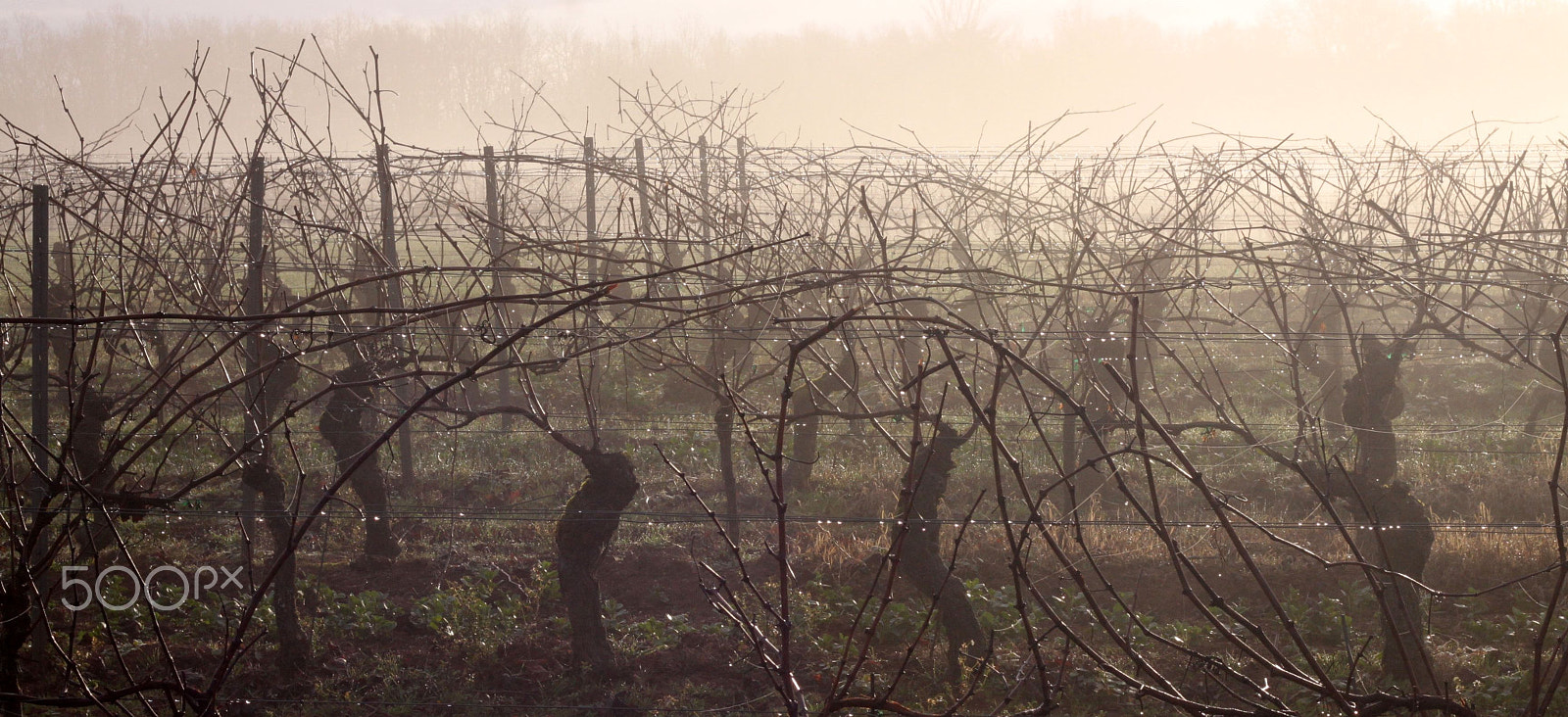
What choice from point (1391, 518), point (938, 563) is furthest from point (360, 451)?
point (1391, 518)

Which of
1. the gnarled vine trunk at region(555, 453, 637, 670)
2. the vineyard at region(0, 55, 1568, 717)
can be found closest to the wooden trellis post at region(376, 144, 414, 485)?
the vineyard at region(0, 55, 1568, 717)

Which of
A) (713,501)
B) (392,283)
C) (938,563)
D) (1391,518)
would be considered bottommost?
A: (713,501)

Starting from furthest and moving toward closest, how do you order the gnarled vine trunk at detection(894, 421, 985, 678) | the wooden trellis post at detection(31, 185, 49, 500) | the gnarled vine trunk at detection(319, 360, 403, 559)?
the gnarled vine trunk at detection(319, 360, 403, 559)
the gnarled vine trunk at detection(894, 421, 985, 678)
the wooden trellis post at detection(31, 185, 49, 500)

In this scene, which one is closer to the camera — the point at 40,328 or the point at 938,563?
the point at 40,328

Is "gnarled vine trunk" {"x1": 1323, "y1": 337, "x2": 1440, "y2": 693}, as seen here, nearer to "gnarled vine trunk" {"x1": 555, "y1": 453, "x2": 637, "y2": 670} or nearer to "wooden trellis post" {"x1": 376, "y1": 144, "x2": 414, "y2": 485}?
"gnarled vine trunk" {"x1": 555, "y1": 453, "x2": 637, "y2": 670}

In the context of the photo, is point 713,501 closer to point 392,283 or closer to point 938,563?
point 938,563

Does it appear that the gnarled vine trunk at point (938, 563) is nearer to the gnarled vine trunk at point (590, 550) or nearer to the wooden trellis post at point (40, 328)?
the gnarled vine trunk at point (590, 550)

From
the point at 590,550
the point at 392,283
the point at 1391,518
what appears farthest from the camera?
the point at 392,283

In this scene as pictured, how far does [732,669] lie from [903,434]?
1.37 m

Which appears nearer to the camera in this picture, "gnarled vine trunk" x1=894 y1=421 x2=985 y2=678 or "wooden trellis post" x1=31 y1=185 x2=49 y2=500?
"wooden trellis post" x1=31 y1=185 x2=49 y2=500

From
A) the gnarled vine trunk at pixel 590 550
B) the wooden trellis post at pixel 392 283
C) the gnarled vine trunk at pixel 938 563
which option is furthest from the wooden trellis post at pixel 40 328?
the gnarled vine trunk at pixel 938 563

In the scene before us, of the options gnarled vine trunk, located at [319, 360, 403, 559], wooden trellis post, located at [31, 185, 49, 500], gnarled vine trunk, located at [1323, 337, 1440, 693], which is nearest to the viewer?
wooden trellis post, located at [31, 185, 49, 500]

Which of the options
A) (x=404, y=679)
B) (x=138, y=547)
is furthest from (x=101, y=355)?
(x=404, y=679)

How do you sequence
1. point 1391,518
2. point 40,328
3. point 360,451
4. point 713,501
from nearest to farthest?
point 40,328, point 1391,518, point 360,451, point 713,501
